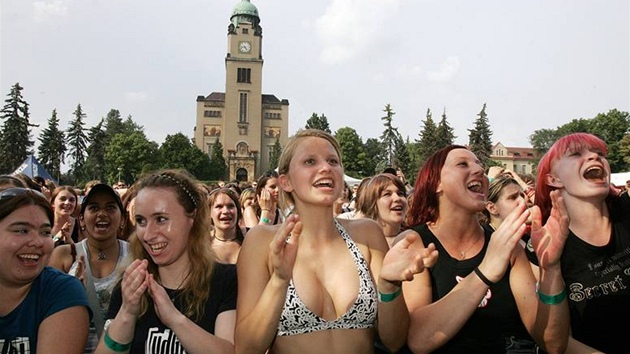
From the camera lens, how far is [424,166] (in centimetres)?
354

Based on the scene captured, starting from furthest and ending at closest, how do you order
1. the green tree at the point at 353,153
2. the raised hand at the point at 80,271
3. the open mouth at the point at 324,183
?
the green tree at the point at 353,153, the raised hand at the point at 80,271, the open mouth at the point at 324,183

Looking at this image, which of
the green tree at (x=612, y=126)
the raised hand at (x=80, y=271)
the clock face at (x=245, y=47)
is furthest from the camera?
the clock face at (x=245, y=47)

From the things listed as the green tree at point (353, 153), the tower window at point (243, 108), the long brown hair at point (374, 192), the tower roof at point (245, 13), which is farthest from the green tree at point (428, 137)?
the long brown hair at point (374, 192)

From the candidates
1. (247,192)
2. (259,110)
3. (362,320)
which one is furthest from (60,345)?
(259,110)

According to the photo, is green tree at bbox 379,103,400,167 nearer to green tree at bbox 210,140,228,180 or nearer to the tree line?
the tree line

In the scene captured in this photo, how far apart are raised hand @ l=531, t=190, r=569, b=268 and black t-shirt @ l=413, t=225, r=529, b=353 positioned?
274 mm

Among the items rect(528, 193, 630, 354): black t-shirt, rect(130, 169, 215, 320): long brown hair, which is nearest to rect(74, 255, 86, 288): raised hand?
rect(130, 169, 215, 320): long brown hair

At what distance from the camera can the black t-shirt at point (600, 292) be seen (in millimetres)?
2949

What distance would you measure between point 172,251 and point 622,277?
2.78 metres

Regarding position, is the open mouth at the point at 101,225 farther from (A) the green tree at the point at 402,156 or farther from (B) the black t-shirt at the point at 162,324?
(A) the green tree at the point at 402,156

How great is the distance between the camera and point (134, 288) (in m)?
2.76

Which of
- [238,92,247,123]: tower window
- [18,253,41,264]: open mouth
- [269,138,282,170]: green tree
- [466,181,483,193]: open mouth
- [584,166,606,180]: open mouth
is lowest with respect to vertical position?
[18,253,41,264]: open mouth

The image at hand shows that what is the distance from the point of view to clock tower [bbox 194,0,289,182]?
302 ft

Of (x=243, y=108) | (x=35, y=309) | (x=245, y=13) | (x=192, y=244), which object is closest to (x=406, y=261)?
(x=192, y=244)
